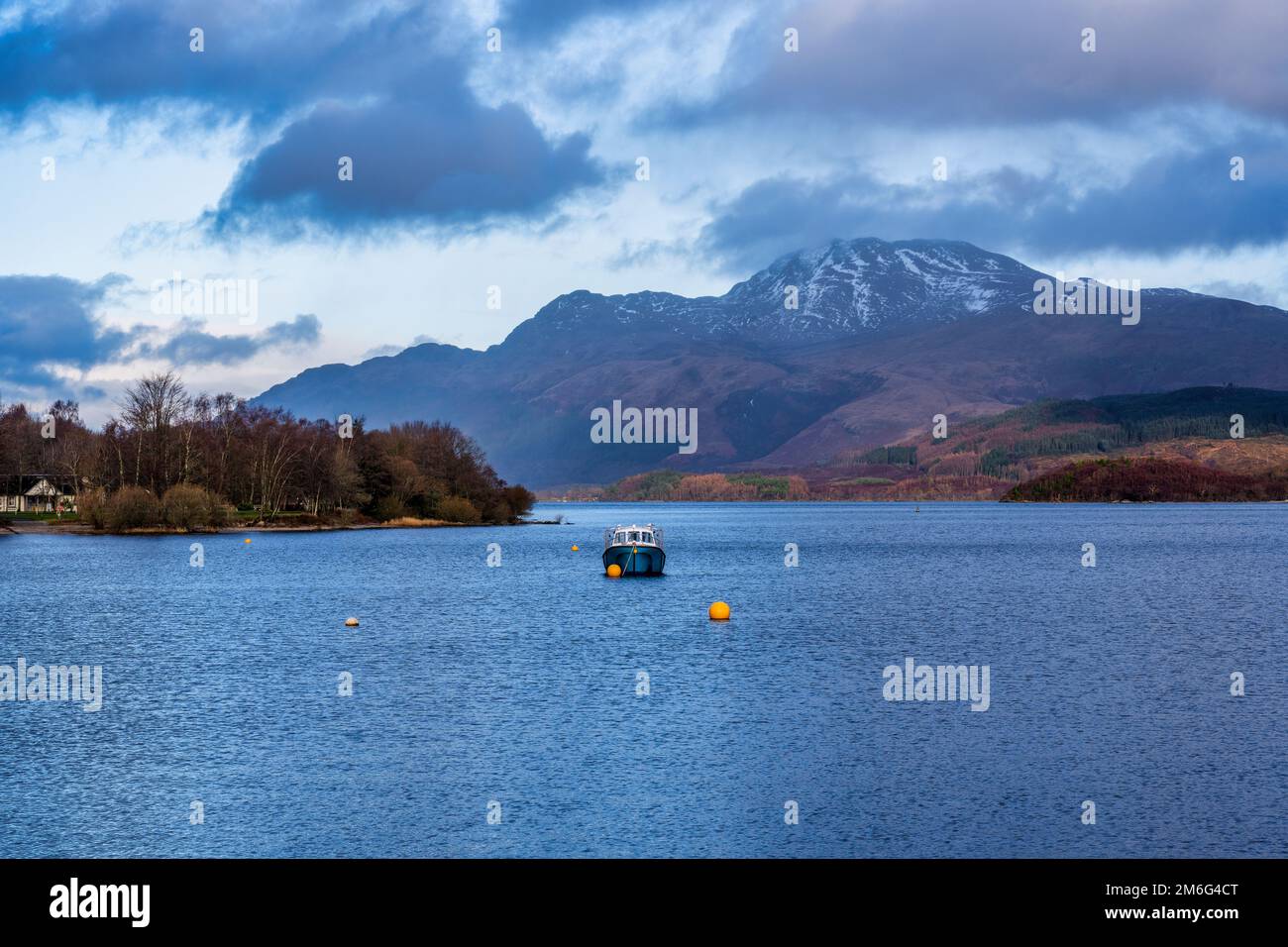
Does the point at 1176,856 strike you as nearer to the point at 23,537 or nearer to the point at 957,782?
the point at 957,782

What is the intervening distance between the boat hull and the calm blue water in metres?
22.7

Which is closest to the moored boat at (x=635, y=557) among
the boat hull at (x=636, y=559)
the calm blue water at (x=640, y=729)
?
the boat hull at (x=636, y=559)

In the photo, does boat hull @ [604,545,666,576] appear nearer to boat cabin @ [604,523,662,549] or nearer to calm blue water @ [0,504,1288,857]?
boat cabin @ [604,523,662,549]

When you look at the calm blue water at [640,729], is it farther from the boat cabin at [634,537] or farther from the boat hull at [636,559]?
the boat cabin at [634,537]

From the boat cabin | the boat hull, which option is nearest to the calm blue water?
the boat hull

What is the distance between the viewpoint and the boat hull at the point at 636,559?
4574 inches

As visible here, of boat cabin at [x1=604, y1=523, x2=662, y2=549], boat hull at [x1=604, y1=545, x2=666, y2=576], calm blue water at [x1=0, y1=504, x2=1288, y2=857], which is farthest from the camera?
boat cabin at [x1=604, y1=523, x2=662, y2=549]

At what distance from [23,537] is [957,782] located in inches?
6864

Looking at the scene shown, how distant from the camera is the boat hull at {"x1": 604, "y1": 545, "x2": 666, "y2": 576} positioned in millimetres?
116188

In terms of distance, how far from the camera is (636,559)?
117m

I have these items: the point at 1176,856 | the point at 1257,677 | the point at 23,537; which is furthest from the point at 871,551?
the point at 1176,856

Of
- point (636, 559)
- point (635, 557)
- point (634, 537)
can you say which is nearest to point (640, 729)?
point (635, 557)

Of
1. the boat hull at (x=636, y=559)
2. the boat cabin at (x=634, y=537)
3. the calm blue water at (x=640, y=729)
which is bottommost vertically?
the calm blue water at (x=640, y=729)

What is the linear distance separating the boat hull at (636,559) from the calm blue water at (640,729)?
2271 cm
